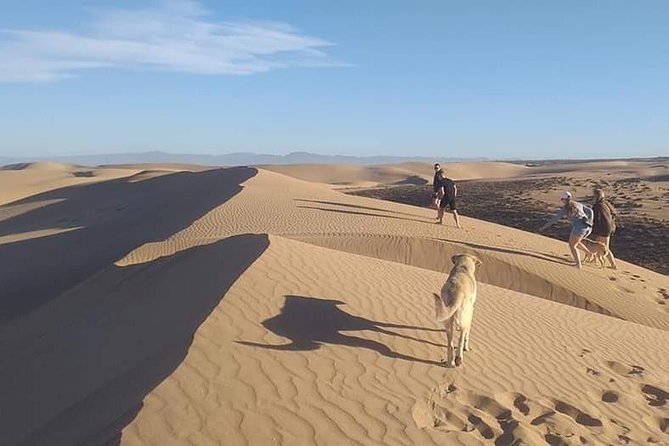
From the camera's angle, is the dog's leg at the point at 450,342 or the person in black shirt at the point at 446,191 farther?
the person in black shirt at the point at 446,191

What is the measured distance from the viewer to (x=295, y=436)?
4.31m

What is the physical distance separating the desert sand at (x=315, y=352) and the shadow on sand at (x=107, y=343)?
0.10ft

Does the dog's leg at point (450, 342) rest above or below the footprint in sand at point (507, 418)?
above

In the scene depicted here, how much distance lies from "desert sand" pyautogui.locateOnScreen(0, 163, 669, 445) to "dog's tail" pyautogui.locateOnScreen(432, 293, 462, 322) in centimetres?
56

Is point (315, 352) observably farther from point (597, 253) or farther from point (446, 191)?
point (446, 191)

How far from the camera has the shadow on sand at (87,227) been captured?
1168cm

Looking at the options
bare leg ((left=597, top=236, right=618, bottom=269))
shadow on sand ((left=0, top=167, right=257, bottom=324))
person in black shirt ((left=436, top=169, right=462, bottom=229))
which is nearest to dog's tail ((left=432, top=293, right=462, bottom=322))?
shadow on sand ((left=0, top=167, right=257, bottom=324))

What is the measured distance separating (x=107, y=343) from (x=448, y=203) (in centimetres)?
1039

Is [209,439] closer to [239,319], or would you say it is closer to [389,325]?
[239,319]

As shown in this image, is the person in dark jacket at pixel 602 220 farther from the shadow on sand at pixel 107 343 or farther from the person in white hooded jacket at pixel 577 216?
the shadow on sand at pixel 107 343

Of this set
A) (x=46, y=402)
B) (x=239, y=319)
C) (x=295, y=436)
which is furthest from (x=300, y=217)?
(x=295, y=436)

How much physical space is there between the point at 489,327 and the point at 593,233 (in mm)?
6679

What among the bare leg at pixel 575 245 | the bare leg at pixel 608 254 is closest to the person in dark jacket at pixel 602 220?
the bare leg at pixel 608 254

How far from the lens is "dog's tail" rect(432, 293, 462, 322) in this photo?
5.68 metres
